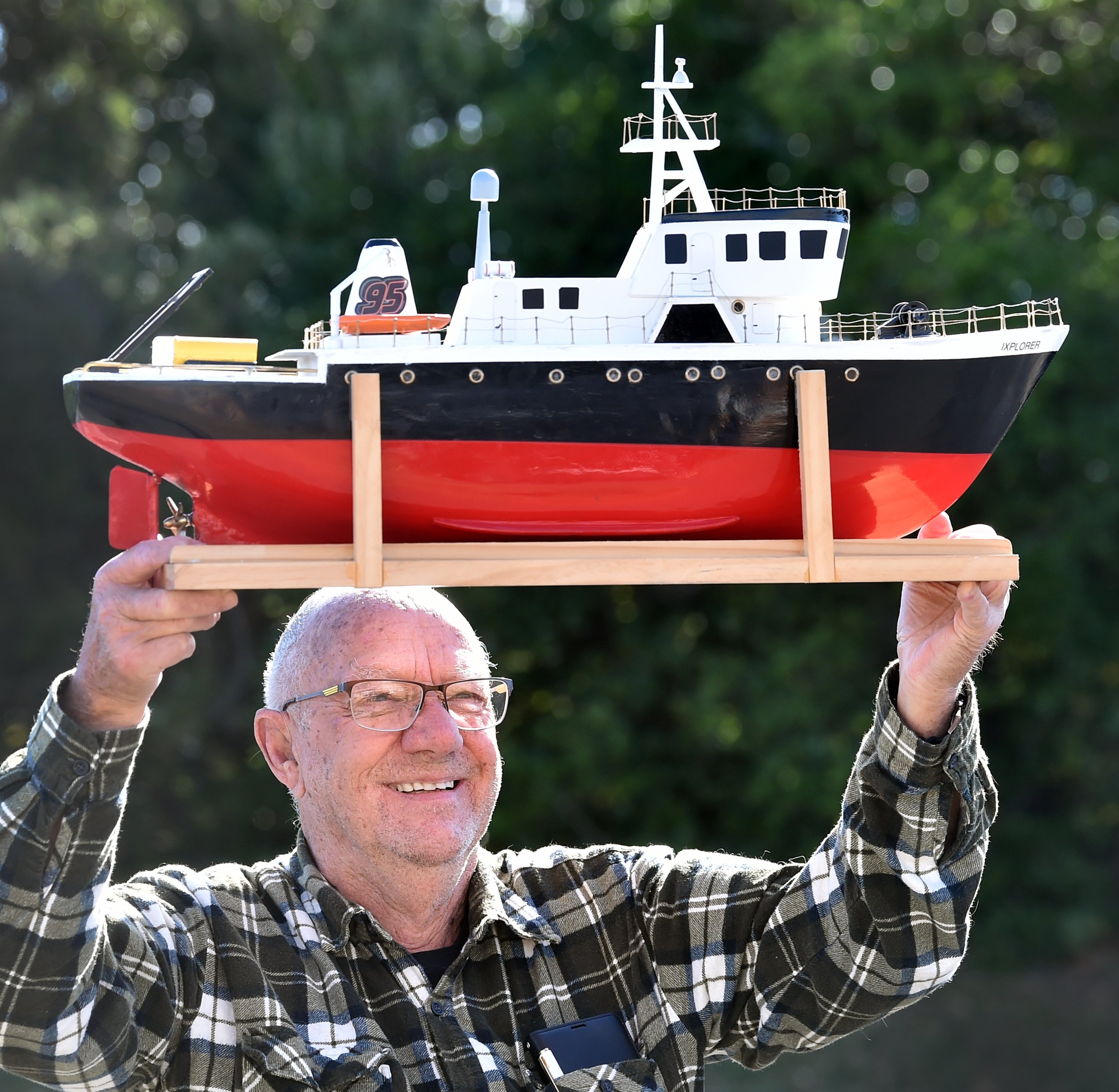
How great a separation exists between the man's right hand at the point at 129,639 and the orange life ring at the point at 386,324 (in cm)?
80

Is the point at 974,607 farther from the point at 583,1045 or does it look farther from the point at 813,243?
the point at 583,1045

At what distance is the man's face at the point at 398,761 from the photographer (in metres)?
3.69

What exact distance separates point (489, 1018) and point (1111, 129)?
40.8ft

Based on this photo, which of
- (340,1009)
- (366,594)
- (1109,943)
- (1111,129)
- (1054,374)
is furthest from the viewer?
(1109,943)

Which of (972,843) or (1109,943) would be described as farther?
(1109,943)

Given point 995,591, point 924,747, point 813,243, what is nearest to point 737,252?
point 813,243

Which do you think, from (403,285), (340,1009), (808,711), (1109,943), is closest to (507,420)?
(403,285)

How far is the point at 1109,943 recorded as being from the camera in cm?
1464

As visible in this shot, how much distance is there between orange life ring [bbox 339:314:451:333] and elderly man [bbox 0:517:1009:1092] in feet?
2.29

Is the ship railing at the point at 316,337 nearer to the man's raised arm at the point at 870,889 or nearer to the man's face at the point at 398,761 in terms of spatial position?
the man's face at the point at 398,761

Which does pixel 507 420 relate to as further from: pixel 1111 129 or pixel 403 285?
pixel 1111 129

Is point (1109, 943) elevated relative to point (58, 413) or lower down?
lower down

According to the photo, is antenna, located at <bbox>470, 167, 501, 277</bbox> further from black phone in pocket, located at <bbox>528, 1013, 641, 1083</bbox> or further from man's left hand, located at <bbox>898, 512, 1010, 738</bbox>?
black phone in pocket, located at <bbox>528, 1013, 641, 1083</bbox>

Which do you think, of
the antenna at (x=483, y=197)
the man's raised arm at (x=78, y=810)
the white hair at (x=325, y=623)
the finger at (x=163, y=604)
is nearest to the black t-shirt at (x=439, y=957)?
the white hair at (x=325, y=623)
